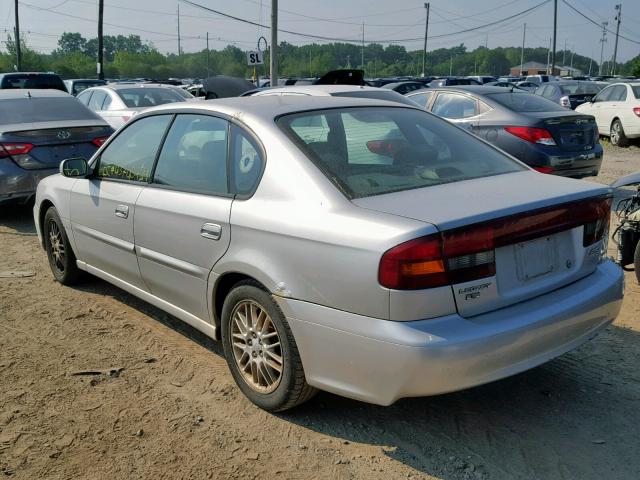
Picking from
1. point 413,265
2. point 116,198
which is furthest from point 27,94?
point 413,265

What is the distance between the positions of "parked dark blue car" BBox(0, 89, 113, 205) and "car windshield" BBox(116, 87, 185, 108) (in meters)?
3.73

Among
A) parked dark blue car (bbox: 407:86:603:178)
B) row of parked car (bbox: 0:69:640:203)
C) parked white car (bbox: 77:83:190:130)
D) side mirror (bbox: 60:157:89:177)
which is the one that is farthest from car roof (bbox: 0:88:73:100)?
parked dark blue car (bbox: 407:86:603:178)

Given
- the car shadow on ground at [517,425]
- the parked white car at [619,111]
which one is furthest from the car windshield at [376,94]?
the parked white car at [619,111]

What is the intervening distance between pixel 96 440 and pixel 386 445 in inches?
56.4

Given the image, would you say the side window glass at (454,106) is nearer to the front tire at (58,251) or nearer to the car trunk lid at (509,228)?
the front tire at (58,251)

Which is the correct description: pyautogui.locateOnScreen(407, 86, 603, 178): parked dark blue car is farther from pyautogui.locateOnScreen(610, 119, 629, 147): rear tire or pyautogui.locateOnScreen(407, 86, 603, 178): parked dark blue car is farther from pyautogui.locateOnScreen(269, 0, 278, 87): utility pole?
pyautogui.locateOnScreen(269, 0, 278, 87): utility pole

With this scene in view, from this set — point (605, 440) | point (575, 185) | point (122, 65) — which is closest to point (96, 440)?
point (605, 440)

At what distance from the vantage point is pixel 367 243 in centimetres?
277

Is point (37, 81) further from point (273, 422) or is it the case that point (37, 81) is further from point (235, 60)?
point (235, 60)

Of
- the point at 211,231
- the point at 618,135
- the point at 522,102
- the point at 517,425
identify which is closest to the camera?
the point at 517,425

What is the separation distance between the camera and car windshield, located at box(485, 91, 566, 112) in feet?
30.7

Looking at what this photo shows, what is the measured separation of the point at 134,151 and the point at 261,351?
1908mm

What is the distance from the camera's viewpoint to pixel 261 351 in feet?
11.3

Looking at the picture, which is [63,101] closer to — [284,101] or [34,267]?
[34,267]
